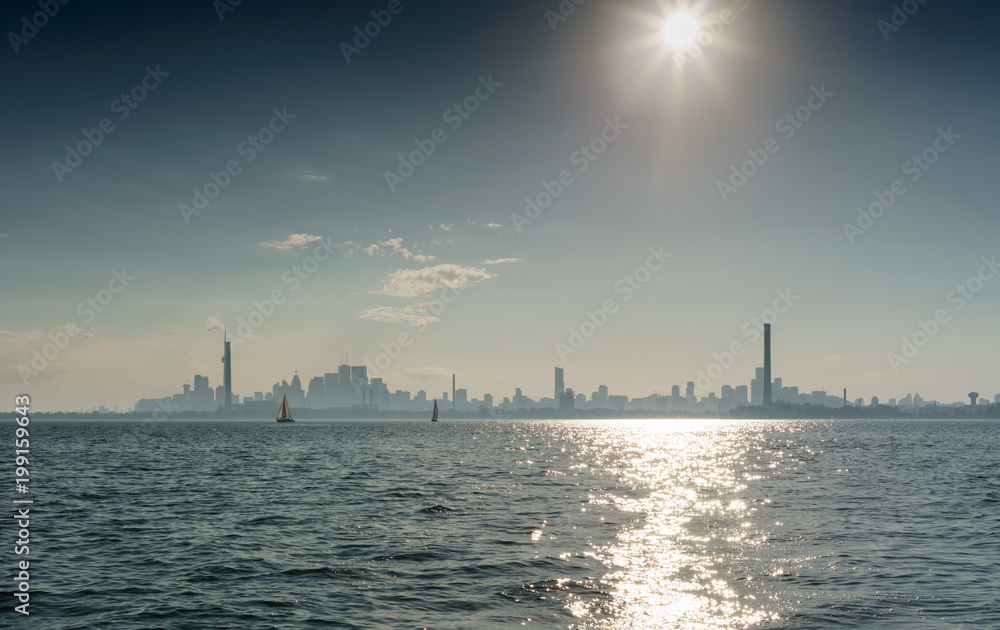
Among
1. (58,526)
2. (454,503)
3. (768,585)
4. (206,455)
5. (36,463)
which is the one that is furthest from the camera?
(206,455)

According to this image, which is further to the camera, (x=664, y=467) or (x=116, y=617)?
(x=664, y=467)

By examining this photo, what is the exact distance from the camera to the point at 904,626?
17562 millimetres

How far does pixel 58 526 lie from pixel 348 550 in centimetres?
1548

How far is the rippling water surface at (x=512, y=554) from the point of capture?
60.8 ft

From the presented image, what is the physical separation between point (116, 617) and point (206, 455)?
72.2m

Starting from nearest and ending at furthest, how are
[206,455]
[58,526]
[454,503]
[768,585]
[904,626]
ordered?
[904,626]
[768,585]
[58,526]
[454,503]
[206,455]

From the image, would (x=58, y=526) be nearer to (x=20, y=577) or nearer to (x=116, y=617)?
(x=20, y=577)

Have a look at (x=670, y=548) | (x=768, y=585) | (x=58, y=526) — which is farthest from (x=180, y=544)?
(x=768, y=585)

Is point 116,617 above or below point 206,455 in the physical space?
above

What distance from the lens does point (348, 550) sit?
26172 millimetres

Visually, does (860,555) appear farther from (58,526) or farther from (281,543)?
(58,526)

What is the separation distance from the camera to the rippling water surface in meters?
18.5

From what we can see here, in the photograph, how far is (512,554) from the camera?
2553 centimetres

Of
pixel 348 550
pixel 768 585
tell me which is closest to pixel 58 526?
pixel 348 550
